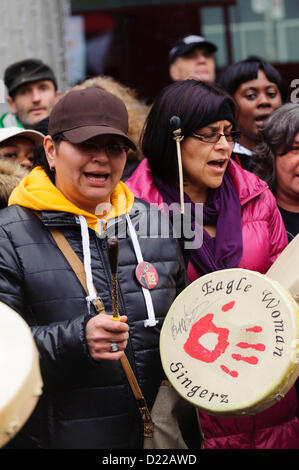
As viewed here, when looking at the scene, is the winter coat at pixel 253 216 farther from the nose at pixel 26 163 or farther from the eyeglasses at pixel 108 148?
the nose at pixel 26 163

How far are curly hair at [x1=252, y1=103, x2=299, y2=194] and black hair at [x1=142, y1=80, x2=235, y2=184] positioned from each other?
482 millimetres

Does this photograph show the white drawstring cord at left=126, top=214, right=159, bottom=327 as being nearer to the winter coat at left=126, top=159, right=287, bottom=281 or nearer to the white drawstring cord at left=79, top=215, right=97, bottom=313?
the white drawstring cord at left=79, top=215, right=97, bottom=313

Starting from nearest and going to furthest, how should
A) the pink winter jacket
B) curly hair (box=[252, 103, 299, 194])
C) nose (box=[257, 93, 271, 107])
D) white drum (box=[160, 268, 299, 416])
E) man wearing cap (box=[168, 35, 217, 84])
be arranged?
white drum (box=[160, 268, 299, 416]) → the pink winter jacket → curly hair (box=[252, 103, 299, 194]) → nose (box=[257, 93, 271, 107]) → man wearing cap (box=[168, 35, 217, 84])

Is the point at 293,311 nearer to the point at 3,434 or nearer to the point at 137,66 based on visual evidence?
the point at 3,434

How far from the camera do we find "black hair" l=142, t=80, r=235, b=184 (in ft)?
10.3

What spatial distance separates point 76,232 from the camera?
8.54ft

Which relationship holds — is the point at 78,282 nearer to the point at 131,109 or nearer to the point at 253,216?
the point at 253,216

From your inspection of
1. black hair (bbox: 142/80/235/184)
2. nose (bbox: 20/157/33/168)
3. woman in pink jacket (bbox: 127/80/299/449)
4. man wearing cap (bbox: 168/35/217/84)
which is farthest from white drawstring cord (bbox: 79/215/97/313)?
man wearing cap (bbox: 168/35/217/84)

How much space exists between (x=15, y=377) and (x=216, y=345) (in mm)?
901

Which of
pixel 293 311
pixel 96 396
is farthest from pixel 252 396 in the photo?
pixel 96 396

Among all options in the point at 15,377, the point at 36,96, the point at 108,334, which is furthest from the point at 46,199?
the point at 36,96

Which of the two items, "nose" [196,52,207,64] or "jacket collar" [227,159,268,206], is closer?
"jacket collar" [227,159,268,206]

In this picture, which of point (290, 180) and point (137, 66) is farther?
point (137, 66)

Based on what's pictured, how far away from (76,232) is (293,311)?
0.81 meters
